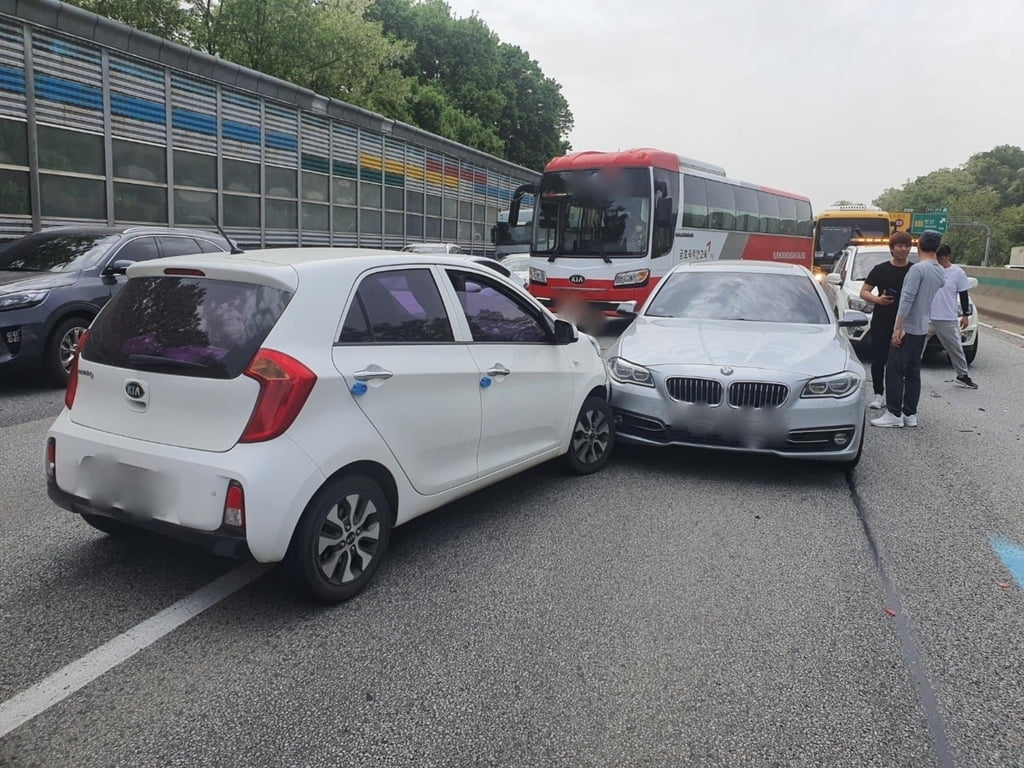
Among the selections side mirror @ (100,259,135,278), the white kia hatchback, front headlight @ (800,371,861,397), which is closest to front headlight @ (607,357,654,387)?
front headlight @ (800,371,861,397)

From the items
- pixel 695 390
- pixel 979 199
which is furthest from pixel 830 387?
Result: pixel 979 199

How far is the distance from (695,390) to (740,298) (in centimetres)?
192

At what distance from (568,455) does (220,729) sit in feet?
11.3

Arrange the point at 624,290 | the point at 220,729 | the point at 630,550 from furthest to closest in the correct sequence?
the point at 624,290, the point at 630,550, the point at 220,729

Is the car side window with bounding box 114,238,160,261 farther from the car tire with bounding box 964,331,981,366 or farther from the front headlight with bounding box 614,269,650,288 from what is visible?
the car tire with bounding box 964,331,981,366

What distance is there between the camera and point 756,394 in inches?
230

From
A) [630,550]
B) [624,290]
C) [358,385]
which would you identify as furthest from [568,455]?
[624,290]

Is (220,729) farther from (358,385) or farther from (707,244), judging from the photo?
(707,244)

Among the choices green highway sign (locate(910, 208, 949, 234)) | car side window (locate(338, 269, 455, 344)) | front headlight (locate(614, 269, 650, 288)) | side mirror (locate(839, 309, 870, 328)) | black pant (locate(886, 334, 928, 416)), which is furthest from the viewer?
green highway sign (locate(910, 208, 949, 234))

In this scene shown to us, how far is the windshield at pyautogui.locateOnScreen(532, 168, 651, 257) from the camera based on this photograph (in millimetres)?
15547

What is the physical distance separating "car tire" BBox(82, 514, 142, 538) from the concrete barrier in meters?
22.7

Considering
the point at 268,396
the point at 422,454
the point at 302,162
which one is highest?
the point at 302,162

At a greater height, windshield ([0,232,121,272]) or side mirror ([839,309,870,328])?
windshield ([0,232,121,272])

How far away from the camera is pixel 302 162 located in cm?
2214
